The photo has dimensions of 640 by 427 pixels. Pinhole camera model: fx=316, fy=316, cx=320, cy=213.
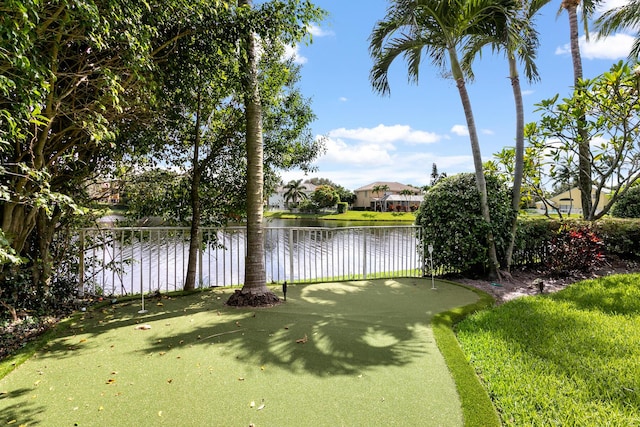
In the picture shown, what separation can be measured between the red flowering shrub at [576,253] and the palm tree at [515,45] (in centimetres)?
90

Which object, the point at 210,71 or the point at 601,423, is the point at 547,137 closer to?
the point at 601,423

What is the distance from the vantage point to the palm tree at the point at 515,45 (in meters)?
5.64

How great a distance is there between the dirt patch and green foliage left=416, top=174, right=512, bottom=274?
42 centimetres

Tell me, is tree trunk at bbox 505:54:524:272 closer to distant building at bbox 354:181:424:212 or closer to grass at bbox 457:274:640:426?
grass at bbox 457:274:640:426

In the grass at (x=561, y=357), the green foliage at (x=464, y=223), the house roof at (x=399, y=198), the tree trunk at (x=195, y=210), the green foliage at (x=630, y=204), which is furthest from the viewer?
the house roof at (x=399, y=198)

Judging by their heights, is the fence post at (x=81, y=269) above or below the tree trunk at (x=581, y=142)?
below

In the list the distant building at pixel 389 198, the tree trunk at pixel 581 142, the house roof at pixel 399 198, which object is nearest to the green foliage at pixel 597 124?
the tree trunk at pixel 581 142

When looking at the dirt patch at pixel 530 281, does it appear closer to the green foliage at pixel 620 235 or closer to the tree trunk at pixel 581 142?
the green foliage at pixel 620 235

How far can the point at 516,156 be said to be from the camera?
21.1 ft

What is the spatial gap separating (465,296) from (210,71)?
5.14 meters

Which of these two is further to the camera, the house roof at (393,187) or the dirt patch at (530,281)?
the house roof at (393,187)

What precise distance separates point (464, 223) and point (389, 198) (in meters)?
47.4

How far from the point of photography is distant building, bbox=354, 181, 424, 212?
2063 inches

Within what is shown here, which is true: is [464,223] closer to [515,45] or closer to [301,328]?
[515,45]
